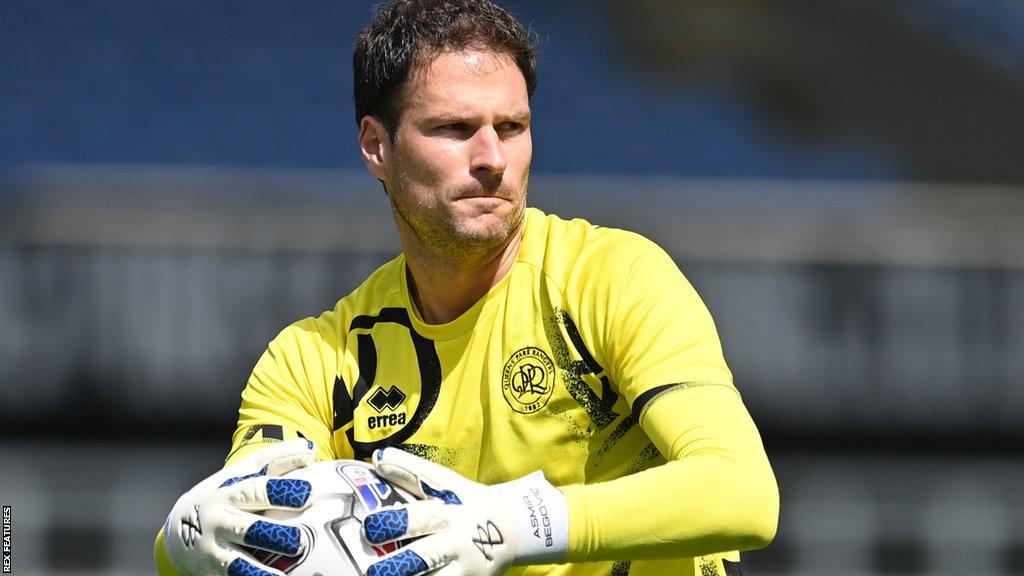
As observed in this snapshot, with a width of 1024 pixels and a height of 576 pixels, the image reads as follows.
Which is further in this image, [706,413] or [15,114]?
[15,114]

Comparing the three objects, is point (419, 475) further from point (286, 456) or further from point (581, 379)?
point (581, 379)

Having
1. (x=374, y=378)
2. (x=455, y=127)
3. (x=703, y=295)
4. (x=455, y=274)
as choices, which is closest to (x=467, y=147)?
(x=455, y=127)

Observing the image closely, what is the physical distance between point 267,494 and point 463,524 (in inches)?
16.7

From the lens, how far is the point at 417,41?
321 cm

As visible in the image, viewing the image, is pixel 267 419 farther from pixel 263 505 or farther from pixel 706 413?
pixel 706 413

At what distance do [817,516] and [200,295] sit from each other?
14.2 feet

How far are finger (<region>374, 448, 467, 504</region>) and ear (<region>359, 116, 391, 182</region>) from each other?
3.06 feet

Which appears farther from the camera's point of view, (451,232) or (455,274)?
(455,274)

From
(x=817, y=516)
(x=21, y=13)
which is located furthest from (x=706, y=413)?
(x=21, y=13)

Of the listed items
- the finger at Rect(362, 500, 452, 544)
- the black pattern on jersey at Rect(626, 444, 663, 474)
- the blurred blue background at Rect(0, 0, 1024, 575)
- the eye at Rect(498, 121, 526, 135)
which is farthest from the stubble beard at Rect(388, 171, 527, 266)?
the blurred blue background at Rect(0, 0, 1024, 575)

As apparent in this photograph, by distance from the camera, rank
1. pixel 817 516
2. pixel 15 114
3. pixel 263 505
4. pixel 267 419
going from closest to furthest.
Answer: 1. pixel 263 505
2. pixel 267 419
3. pixel 817 516
4. pixel 15 114

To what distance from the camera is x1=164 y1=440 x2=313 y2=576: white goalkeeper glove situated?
8.60ft

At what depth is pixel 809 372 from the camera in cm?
929

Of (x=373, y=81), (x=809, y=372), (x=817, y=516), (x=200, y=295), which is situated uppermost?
(x=373, y=81)
